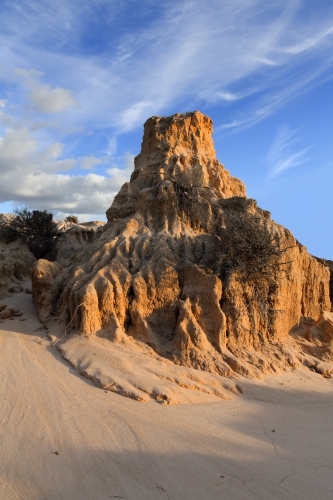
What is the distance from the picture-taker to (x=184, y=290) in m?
9.94

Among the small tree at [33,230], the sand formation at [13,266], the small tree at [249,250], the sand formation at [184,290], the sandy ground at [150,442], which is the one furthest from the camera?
the small tree at [33,230]

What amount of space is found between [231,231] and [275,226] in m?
1.56

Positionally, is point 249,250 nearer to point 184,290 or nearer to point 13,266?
point 184,290

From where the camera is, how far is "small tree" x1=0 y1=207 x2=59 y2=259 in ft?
54.7

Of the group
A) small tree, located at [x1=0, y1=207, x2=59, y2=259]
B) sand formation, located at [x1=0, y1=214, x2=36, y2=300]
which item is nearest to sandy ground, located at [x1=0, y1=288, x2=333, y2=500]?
sand formation, located at [x1=0, y1=214, x2=36, y2=300]

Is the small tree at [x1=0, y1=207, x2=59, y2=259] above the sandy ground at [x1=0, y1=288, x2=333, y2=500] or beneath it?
above

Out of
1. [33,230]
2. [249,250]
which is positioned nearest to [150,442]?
[249,250]

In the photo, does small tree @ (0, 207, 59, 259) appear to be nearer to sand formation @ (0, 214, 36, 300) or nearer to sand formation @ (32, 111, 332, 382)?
sand formation @ (0, 214, 36, 300)

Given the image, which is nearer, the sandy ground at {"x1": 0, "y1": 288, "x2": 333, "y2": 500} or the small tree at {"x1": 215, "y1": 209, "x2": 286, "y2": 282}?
the sandy ground at {"x1": 0, "y1": 288, "x2": 333, "y2": 500}

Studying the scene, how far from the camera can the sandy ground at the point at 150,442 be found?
5453mm

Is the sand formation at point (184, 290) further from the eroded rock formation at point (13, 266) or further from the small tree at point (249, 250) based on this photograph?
the eroded rock formation at point (13, 266)

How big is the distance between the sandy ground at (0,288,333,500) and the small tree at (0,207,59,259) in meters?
8.43

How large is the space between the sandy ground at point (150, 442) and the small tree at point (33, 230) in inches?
332

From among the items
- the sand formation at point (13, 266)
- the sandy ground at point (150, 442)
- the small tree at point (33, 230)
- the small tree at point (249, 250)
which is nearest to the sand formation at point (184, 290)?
the small tree at point (249, 250)
